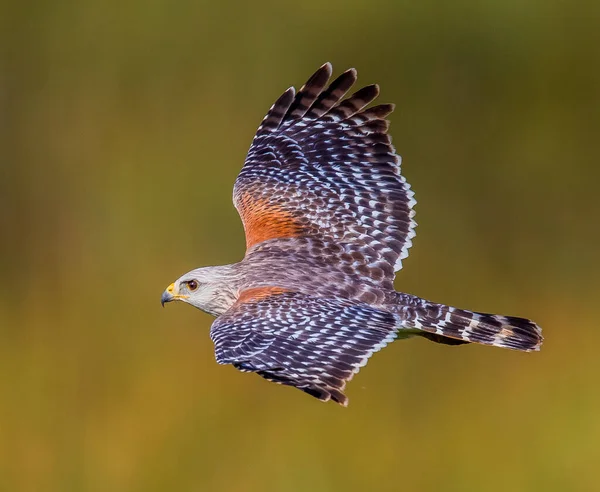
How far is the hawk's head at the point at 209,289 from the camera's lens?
891 centimetres

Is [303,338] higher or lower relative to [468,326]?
lower

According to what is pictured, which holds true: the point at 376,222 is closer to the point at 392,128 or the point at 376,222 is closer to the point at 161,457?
the point at 161,457

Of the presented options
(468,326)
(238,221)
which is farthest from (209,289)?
(238,221)

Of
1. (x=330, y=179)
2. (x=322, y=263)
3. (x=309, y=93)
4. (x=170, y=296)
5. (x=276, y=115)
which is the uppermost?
(x=309, y=93)

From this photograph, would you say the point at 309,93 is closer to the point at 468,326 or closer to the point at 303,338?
the point at 468,326

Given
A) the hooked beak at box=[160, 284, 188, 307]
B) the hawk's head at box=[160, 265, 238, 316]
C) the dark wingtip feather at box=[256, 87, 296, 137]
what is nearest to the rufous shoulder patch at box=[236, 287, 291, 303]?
the hawk's head at box=[160, 265, 238, 316]

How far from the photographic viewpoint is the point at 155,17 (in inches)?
706

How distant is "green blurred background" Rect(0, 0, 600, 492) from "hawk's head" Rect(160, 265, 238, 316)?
2773 millimetres

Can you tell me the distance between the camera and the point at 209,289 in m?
8.98

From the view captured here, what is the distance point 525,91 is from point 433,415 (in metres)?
6.52

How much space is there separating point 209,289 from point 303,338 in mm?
1374

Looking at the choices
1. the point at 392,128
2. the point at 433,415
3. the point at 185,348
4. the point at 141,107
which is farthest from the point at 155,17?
the point at 433,415

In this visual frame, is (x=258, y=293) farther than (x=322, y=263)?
No

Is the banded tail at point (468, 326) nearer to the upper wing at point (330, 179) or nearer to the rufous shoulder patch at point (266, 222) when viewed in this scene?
the upper wing at point (330, 179)
